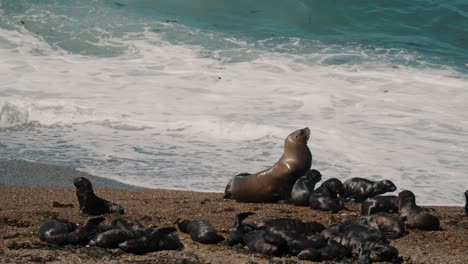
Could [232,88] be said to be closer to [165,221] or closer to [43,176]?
[43,176]

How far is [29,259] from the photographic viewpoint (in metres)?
6.12

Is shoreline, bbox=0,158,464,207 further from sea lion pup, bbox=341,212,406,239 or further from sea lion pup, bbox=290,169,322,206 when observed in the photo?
sea lion pup, bbox=341,212,406,239

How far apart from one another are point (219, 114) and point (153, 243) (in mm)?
7813

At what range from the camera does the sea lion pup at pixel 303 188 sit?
8609mm

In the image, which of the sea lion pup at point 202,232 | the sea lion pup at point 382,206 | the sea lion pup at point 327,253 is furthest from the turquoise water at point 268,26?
the sea lion pup at point 327,253

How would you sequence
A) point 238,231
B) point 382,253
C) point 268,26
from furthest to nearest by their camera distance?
point 268,26, point 238,231, point 382,253

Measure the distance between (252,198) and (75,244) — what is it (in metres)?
2.84

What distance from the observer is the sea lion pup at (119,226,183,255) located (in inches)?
251

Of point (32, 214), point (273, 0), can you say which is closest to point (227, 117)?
point (32, 214)

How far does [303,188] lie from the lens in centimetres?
866

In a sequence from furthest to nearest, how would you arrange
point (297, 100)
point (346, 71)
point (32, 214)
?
point (346, 71)
point (297, 100)
point (32, 214)

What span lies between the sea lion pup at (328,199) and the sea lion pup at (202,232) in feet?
5.51

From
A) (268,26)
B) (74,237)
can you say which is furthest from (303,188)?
(268,26)

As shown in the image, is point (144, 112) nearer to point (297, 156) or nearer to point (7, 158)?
point (7, 158)
